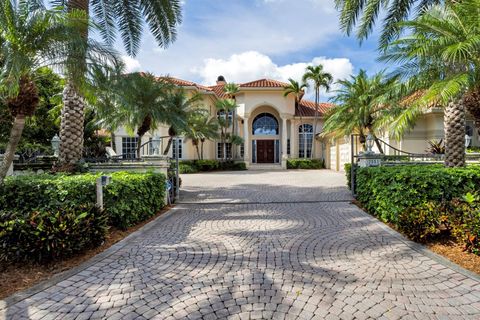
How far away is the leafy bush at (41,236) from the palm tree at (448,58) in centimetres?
693

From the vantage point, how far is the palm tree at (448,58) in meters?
5.14

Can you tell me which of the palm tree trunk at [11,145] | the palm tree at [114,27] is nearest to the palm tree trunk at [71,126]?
the palm tree at [114,27]

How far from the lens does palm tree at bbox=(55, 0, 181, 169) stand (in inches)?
344

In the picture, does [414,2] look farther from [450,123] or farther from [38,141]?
[38,141]

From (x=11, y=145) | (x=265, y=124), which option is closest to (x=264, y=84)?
(x=265, y=124)

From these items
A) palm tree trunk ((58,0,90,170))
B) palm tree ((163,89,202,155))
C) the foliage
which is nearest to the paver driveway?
the foliage

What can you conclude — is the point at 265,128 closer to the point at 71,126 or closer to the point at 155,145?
the point at 155,145

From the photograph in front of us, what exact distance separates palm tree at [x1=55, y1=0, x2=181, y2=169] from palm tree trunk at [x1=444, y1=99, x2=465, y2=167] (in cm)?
995

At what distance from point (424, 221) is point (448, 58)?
131 inches

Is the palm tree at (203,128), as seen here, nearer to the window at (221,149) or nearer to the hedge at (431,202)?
the window at (221,149)

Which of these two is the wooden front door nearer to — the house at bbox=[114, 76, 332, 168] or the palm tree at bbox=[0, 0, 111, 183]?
the house at bbox=[114, 76, 332, 168]

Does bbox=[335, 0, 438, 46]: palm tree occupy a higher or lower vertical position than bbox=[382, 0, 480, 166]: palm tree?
higher

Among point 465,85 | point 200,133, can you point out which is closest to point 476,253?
point 465,85

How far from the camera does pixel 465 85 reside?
16.5 ft
